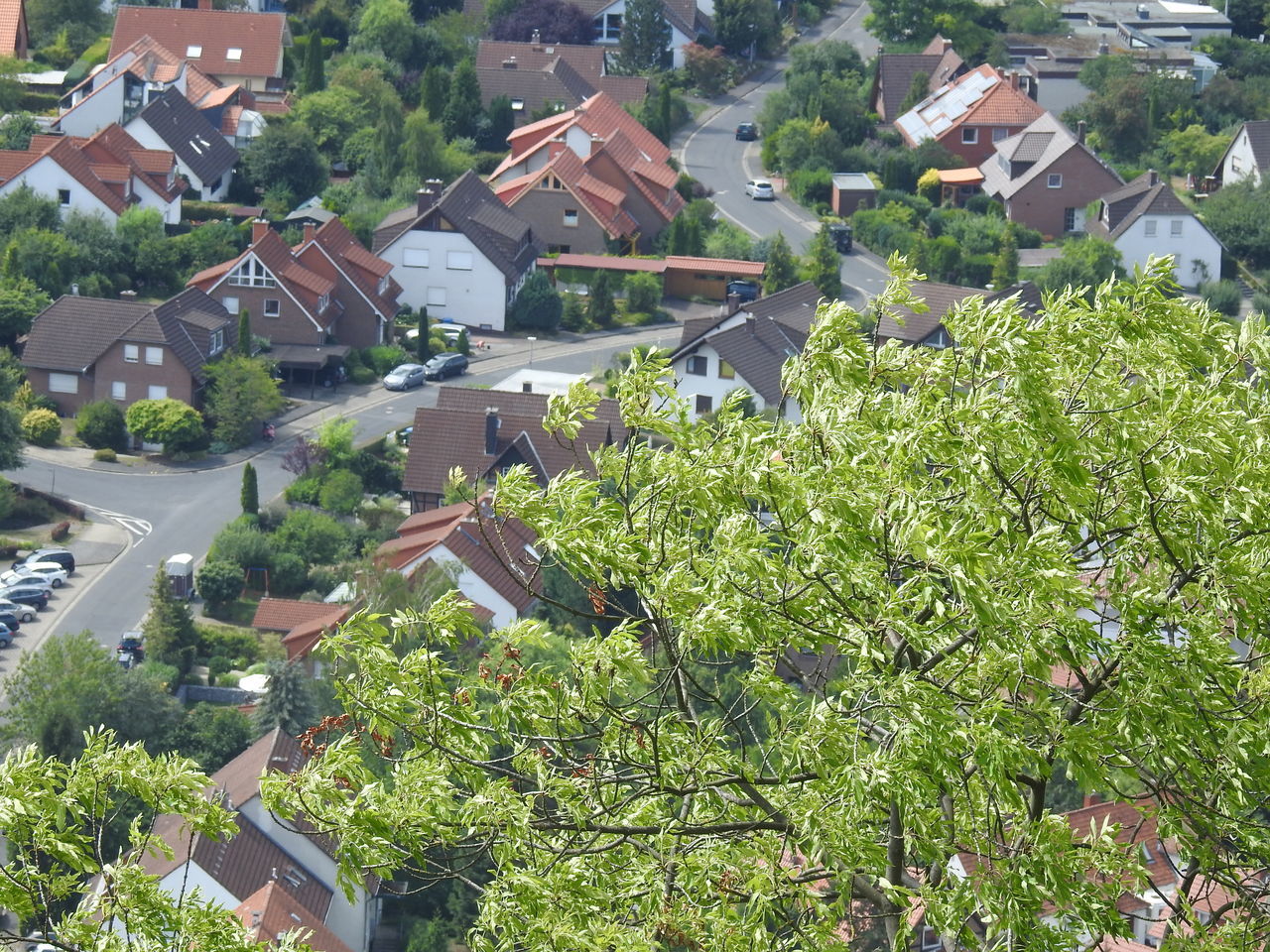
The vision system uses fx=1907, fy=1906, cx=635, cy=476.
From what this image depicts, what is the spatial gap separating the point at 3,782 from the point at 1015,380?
16.7 feet

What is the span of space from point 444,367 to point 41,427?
1256cm

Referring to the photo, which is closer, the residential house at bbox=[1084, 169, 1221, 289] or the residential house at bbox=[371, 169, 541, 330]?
the residential house at bbox=[371, 169, 541, 330]

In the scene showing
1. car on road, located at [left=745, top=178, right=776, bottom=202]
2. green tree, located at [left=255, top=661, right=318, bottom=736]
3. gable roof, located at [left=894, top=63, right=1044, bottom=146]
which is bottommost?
car on road, located at [left=745, top=178, right=776, bottom=202]

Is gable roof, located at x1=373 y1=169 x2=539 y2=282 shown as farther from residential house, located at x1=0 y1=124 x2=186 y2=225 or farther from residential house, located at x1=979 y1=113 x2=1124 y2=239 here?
residential house, located at x1=979 y1=113 x2=1124 y2=239

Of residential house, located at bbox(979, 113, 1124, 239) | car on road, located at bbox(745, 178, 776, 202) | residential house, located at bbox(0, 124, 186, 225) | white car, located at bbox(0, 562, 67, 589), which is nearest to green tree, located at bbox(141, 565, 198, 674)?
white car, located at bbox(0, 562, 67, 589)

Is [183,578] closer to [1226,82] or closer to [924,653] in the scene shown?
[924,653]

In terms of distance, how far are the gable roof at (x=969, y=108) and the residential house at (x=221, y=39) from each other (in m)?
27.6

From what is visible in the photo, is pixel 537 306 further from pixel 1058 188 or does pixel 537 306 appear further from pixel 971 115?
pixel 971 115

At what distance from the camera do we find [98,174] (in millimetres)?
68375

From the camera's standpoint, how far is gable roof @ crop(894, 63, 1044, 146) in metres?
81.5

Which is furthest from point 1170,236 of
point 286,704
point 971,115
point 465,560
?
point 286,704

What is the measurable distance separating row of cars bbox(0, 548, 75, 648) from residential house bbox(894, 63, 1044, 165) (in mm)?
45923

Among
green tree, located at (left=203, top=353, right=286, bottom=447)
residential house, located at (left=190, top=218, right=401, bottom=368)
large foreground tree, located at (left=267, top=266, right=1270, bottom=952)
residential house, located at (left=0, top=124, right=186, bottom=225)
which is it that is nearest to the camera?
large foreground tree, located at (left=267, top=266, right=1270, bottom=952)

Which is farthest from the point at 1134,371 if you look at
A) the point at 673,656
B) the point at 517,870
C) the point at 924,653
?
the point at 517,870
